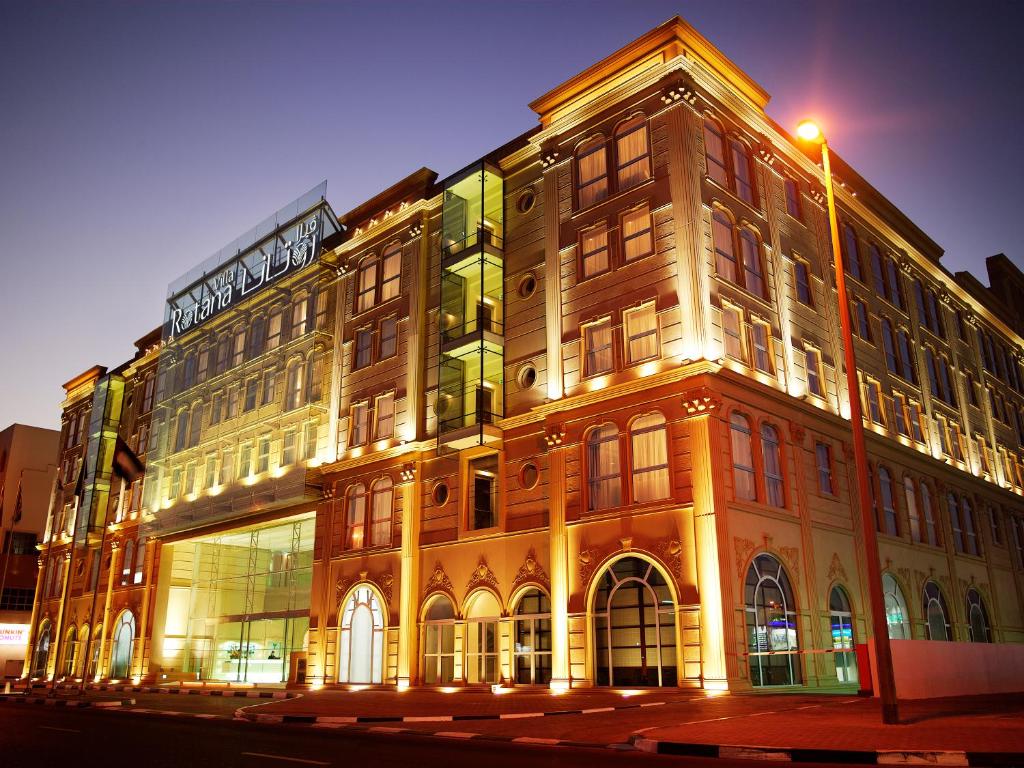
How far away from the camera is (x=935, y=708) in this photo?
615 inches

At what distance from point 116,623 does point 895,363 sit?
4573 cm

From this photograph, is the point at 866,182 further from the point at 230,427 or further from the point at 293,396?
the point at 230,427

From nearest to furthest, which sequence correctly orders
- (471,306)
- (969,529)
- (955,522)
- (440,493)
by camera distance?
(440,493), (471,306), (955,522), (969,529)

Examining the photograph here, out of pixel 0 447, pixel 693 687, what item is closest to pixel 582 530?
pixel 693 687

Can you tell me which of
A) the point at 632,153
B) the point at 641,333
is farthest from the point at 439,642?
the point at 632,153

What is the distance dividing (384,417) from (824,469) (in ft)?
58.3

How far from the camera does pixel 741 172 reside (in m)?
30.5

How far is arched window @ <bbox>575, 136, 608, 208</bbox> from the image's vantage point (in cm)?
3012

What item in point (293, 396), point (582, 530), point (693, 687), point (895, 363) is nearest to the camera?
point (693, 687)

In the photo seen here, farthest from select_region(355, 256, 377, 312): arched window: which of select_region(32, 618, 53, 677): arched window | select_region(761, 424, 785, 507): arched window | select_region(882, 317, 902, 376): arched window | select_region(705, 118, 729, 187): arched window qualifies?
select_region(32, 618, 53, 677): arched window

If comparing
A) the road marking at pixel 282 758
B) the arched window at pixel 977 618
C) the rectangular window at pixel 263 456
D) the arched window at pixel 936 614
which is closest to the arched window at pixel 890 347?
the arched window at pixel 936 614

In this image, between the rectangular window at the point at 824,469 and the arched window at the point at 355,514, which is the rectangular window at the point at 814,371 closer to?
the rectangular window at the point at 824,469

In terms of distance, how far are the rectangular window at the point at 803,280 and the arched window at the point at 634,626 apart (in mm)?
13085

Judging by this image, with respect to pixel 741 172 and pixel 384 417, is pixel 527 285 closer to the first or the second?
pixel 384 417
